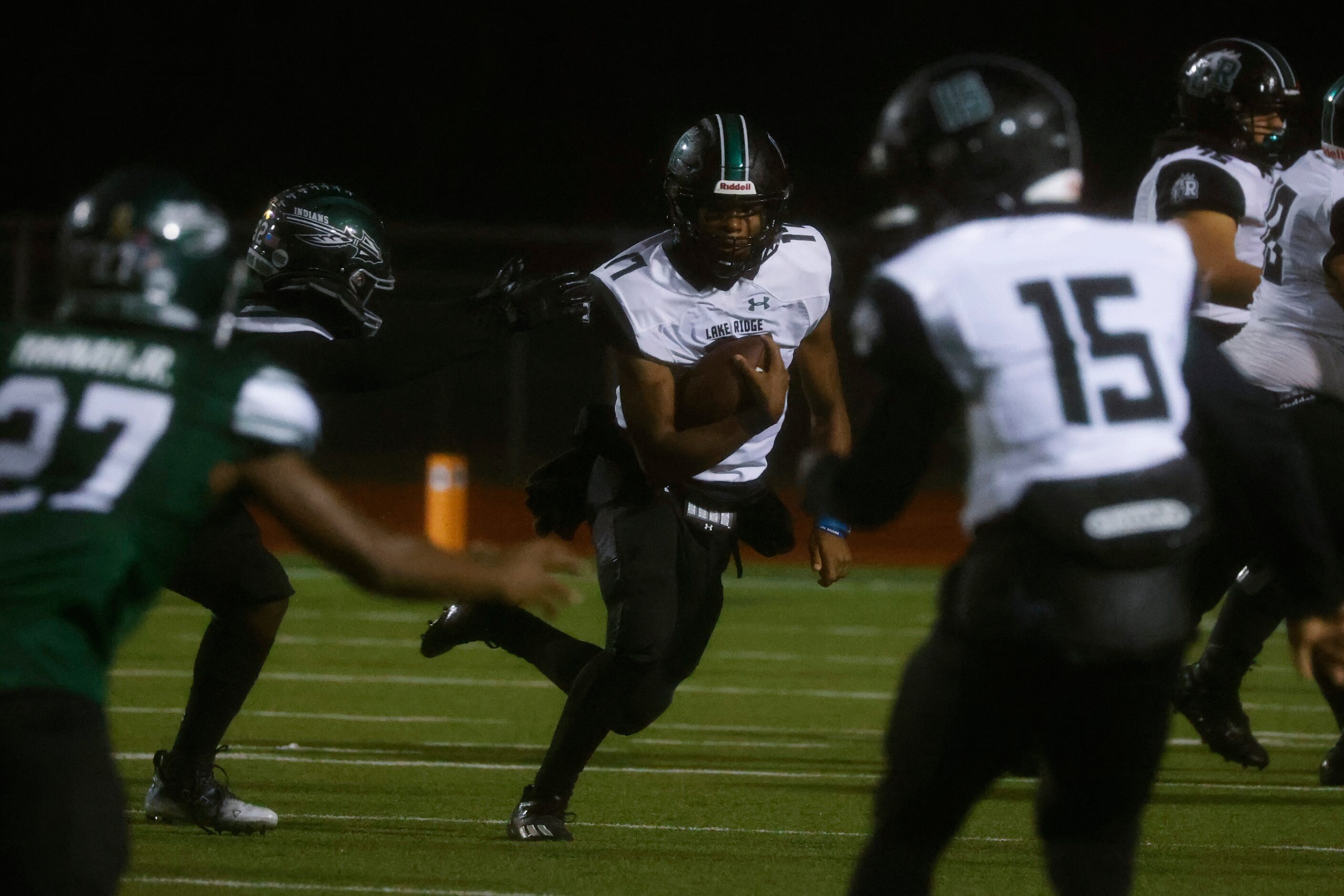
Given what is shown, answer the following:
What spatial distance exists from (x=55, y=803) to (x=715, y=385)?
2567mm

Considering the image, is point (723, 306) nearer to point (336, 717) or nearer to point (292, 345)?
point (292, 345)

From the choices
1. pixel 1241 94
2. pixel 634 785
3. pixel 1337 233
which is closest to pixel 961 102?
pixel 1337 233

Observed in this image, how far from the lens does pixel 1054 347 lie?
2.69 meters

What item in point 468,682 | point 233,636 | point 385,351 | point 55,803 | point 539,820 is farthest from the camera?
point 468,682

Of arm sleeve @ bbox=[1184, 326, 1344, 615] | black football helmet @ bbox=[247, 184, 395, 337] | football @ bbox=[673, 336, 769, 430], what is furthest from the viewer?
Answer: black football helmet @ bbox=[247, 184, 395, 337]

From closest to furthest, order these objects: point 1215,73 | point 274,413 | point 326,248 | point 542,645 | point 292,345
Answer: point 274,413, point 292,345, point 326,248, point 542,645, point 1215,73

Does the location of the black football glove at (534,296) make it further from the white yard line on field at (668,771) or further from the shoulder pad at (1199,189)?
the shoulder pad at (1199,189)

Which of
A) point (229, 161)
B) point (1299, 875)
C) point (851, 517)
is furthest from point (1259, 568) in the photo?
point (229, 161)

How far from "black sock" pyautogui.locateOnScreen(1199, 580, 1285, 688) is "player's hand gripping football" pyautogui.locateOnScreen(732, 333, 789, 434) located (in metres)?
1.68

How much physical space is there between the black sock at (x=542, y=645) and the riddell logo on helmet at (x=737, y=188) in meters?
1.21

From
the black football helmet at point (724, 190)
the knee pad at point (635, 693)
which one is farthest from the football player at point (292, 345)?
the knee pad at point (635, 693)

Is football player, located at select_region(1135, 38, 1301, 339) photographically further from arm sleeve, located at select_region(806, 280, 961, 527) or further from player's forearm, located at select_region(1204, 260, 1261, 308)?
arm sleeve, located at select_region(806, 280, 961, 527)

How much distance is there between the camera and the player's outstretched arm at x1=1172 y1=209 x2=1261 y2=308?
5.38m

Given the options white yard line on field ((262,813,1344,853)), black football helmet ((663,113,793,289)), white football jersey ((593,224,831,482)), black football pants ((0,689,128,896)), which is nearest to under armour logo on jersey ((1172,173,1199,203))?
white football jersey ((593,224,831,482))
